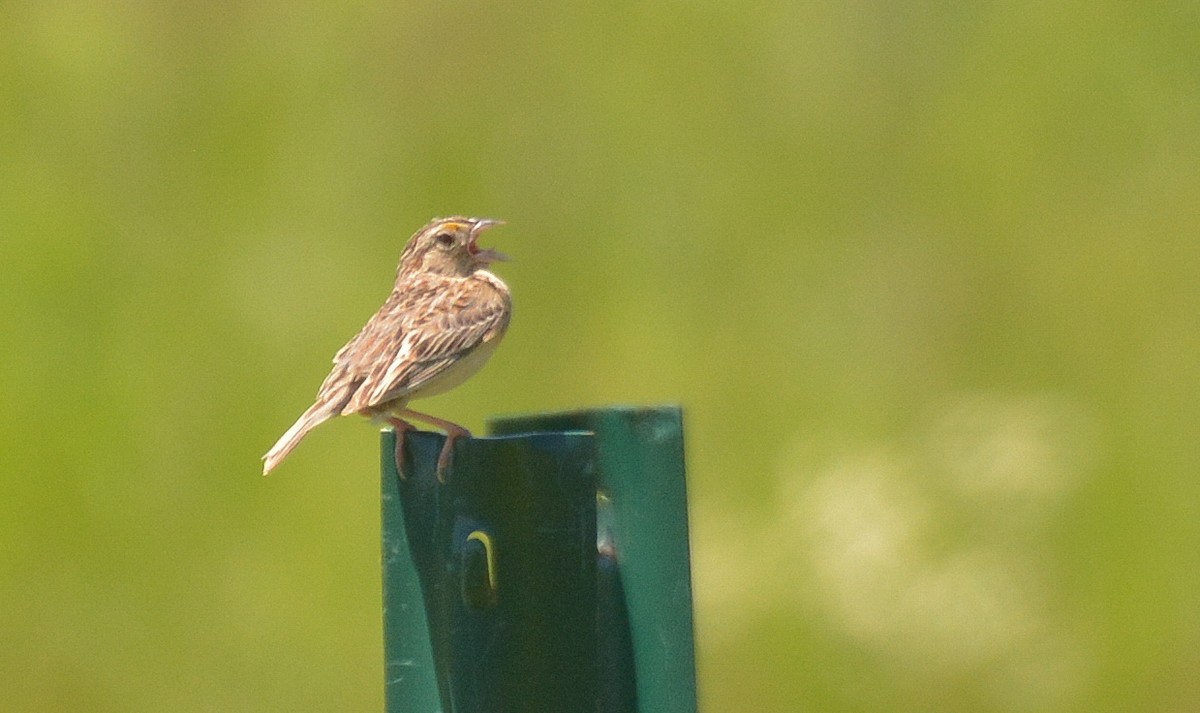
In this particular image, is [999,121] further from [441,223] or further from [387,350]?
[387,350]

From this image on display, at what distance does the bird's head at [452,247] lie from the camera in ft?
17.6

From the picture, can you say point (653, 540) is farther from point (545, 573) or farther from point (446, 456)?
point (446, 456)

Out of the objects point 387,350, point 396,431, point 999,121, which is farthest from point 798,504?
point 396,431

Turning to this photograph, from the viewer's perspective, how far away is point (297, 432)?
165 inches

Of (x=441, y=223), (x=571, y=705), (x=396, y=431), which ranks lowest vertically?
(x=571, y=705)

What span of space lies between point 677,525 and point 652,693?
390 mm

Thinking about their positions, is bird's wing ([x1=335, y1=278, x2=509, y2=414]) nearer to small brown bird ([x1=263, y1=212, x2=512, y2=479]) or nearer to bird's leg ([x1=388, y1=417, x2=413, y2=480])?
small brown bird ([x1=263, y1=212, x2=512, y2=479])

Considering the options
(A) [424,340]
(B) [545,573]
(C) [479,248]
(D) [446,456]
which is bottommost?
(B) [545,573]

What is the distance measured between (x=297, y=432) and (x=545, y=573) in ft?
3.59

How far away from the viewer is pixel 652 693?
351 centimetres

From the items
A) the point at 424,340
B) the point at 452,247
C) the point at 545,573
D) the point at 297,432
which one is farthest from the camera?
the point at 452,247

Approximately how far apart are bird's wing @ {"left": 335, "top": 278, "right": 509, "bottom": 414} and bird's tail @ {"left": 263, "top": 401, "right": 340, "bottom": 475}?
0.19ft

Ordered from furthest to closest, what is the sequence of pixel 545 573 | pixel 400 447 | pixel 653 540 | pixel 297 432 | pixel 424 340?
pixel 424 340 → pixel 297 432 → pixel 400 447 → pixel 653 540 → pixel 545 573

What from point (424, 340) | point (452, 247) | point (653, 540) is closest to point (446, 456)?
point (653, 540)
